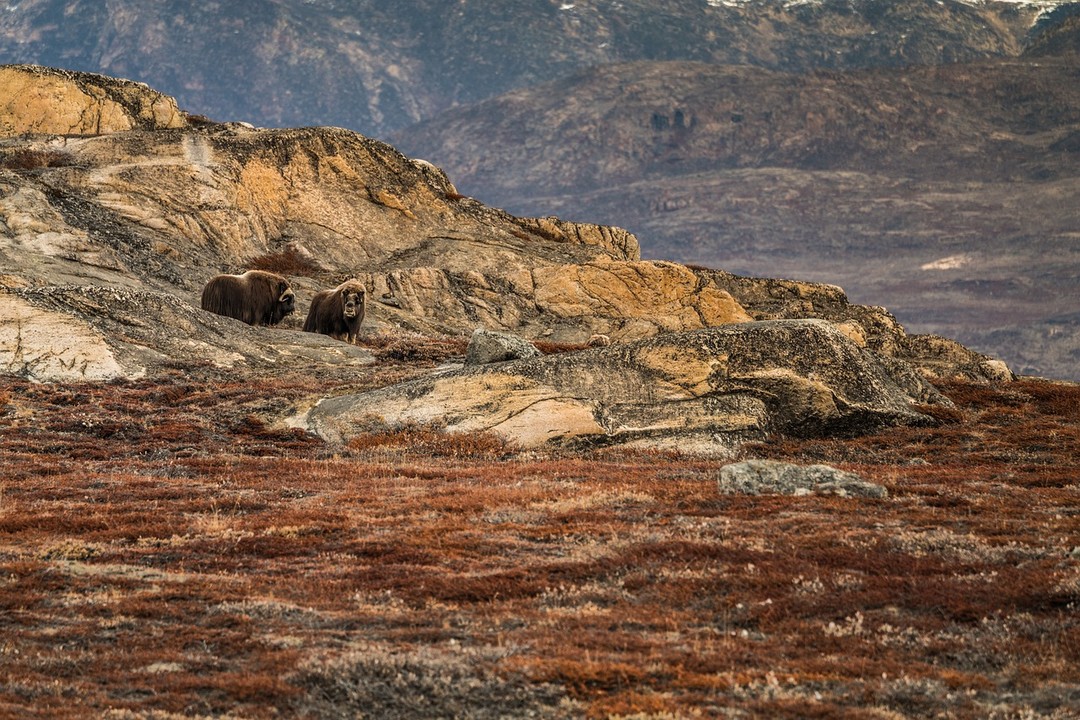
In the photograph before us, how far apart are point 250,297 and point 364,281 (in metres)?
16.7

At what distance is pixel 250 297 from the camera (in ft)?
167

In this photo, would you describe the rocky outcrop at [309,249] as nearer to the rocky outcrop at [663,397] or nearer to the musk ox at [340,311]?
the musk ox at [340,311]

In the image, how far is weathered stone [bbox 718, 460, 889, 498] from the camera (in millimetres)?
23375

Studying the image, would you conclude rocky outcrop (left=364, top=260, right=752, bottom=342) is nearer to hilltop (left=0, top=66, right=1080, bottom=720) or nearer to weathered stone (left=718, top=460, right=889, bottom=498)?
hilltop (left=0, top=66, right=1080, bottom=720)

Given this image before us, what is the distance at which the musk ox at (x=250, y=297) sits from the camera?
1993 inches

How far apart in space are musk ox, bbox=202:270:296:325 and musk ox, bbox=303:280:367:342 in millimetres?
1156

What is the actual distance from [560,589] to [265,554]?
503 cm

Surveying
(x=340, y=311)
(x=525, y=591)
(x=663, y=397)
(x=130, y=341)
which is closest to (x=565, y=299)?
(x=340, y=311)

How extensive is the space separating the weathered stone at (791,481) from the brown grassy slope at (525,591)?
0.53 m

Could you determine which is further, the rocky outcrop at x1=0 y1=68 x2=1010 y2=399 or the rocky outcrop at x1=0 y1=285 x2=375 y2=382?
the rocky outcrop at x1=0 y1=68 x2=1010 y2=399

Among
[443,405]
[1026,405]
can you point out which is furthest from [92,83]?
[1026,405]

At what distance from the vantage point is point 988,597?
52.2 feet

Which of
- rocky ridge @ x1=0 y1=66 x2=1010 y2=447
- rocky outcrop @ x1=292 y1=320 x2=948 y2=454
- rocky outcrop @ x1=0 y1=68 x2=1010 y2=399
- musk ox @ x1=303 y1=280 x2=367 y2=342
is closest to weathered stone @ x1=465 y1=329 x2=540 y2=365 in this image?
rocky outcrop @ x1=292 y1=320 x2=948 y2=454

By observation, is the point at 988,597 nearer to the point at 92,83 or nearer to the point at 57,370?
the point at 57,370
